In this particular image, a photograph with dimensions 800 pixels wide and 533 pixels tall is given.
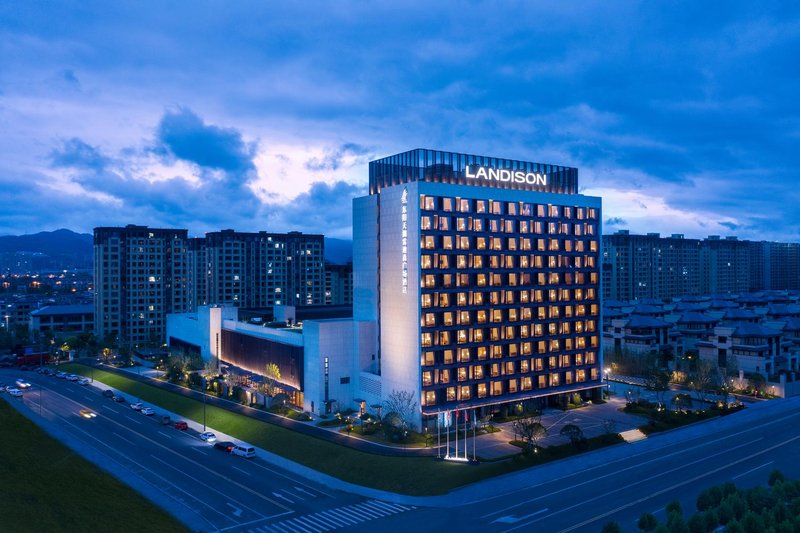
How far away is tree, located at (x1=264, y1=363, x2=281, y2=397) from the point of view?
10175cm

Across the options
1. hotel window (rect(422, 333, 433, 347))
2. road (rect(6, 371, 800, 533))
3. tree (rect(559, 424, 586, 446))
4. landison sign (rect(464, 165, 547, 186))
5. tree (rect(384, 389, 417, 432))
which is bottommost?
road (rect(6, 371, 800, 533))

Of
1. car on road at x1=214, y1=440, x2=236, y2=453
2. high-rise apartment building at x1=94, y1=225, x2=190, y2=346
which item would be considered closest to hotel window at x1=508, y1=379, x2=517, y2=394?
car on road at x1=214, y1=440, x2=236, y2=453

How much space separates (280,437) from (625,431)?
52.8m

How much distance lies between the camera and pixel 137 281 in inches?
7495

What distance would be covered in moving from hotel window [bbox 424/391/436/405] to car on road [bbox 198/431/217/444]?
33014mm

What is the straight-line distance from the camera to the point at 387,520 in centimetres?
5700

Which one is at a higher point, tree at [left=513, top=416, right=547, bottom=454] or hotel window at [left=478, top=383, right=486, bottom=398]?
hotel window at [left=478, top=383, right=486, bottom=398]

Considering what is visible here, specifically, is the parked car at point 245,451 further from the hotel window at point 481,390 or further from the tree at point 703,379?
the tree at point 703,379

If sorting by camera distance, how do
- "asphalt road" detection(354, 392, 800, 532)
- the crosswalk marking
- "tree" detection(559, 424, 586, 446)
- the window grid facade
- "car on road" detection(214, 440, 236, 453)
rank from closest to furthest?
1. the crosswalk marking
2. "asphalt road" detection(354, 392, 800, 532)
3. "tree" detection(559, 424, 586, 446)
4. "car on road" detection(214, 440, 236, 453)
5. the window grid facade

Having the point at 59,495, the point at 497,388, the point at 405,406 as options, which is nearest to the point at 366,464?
the point at 405,406

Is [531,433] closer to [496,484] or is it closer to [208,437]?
[496,484]

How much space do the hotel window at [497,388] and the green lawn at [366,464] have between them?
23230mm

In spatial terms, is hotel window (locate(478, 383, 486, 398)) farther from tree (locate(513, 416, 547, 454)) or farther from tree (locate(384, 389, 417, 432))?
tree (locate(513, 416, 547, 454))

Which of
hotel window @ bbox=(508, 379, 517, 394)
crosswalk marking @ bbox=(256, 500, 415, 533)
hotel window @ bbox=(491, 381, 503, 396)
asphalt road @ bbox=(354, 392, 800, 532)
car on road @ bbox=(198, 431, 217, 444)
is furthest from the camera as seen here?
hotel window @ bbox=(508, 379, 517, 394)
